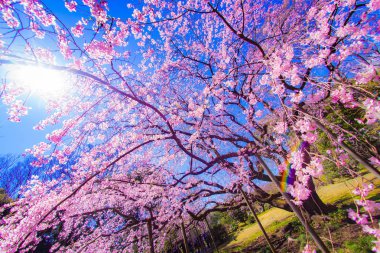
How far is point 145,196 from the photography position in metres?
9.20

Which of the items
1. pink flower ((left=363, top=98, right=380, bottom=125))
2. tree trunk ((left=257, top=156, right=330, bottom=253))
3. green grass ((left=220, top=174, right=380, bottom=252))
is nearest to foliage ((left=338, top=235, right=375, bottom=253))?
tree trunk ((left=257, top=156, right=330, bottom=253))

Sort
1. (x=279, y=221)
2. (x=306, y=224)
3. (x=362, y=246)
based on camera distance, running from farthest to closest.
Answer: (x=279, y=221) < (x=362, y=246) < (x=306, y=224)

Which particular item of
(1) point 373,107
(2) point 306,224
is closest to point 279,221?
(2) point 306,224

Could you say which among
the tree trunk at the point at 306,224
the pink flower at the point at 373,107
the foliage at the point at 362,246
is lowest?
the foliage at the point at 362,246

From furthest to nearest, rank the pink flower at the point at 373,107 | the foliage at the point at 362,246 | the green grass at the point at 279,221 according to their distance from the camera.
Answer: the green grass at the point at 279,221 < the foliage at the point at 362,246 < the pink flower at the point at 373,107

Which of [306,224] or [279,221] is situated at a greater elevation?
[279,221]

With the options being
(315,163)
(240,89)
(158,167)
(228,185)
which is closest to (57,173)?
(158,167)

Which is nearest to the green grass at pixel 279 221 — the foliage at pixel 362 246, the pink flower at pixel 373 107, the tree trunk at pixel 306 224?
the foliage at pixel 362 246

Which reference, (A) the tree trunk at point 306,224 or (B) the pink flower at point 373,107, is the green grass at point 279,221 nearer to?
(A) the tree trunk at point 306,224

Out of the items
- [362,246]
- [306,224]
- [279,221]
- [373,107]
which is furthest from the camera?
[279,221]

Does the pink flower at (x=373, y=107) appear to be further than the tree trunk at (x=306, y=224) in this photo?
No

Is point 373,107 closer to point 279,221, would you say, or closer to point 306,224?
point 306,224

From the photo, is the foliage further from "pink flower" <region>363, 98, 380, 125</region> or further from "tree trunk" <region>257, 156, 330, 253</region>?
"pink flower" <region>363, 98, 380, 125</region>

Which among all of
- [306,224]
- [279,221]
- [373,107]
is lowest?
[306,224]
